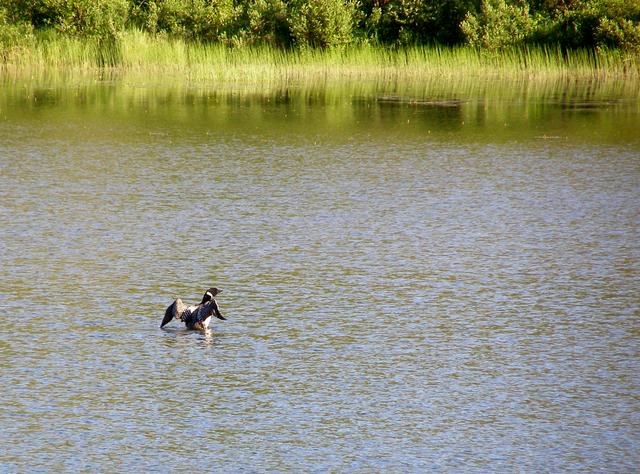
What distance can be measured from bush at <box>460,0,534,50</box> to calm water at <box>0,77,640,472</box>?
1540 centimetres

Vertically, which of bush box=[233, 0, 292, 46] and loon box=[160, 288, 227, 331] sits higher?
bush box=[233, 0, 292, 46]

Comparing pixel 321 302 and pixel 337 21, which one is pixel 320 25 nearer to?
pixel 337 21

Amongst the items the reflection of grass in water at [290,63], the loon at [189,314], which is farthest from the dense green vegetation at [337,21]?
the loon at [189,314]

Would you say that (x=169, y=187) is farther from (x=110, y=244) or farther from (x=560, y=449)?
(x=560, y=449)

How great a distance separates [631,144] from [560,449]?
534 inches

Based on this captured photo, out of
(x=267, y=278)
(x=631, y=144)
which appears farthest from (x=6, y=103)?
(x=267, y=278)

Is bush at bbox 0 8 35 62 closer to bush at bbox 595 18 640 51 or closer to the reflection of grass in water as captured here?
the reflection of grass in water

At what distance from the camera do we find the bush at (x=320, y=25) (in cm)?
3491

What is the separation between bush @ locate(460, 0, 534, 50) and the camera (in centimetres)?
3444

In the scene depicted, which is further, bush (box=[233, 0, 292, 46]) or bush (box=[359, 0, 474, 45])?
bush (box=[359, 0, 474, 45])

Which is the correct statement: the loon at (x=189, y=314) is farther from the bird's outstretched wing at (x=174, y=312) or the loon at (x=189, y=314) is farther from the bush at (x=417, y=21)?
the bush at (x=417, y=21)

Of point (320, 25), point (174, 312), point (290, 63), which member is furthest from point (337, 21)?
point (174, 312)

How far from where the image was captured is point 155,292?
32.4 feet

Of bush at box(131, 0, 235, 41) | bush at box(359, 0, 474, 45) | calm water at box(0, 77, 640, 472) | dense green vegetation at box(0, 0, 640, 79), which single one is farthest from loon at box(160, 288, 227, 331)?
bush at box(359, 0, 474, 45)
